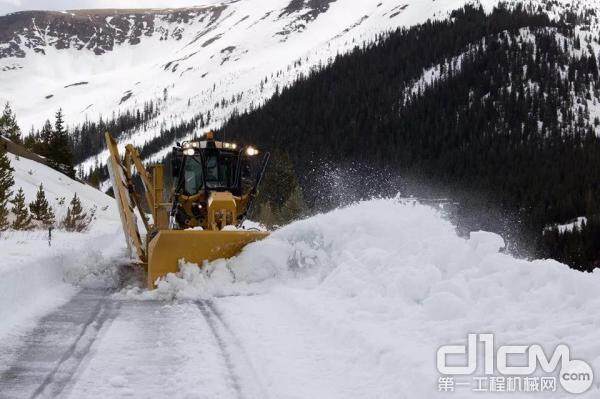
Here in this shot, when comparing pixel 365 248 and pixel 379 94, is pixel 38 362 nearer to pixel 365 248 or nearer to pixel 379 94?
pixel 365 248

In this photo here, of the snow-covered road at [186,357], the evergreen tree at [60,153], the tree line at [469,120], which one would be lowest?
the snow-covered road at [186,357]

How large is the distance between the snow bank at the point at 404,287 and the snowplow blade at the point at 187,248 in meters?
0.18

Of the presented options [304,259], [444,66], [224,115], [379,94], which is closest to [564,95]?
[444,66]

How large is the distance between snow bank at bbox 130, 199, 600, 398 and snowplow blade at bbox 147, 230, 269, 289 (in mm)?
179

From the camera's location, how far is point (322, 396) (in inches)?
166

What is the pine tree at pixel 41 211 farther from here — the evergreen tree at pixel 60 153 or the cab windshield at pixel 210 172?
the evergreen tree at pixel 60 153

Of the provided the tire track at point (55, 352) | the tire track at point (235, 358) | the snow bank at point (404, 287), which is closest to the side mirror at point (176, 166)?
the snow bank at point (404, 287)

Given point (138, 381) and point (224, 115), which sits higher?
point (224, 115)

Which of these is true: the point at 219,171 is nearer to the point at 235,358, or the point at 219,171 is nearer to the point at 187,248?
the point at 187,248

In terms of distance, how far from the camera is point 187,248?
889cm

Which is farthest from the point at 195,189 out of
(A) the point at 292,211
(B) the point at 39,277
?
(A) the point at 292,211

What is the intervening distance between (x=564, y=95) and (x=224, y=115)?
97055 mm

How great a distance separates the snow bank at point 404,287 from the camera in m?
4.59

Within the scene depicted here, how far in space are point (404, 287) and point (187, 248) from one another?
3768 millimetres
